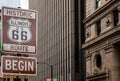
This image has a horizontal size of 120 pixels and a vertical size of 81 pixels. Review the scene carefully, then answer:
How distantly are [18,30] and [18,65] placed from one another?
3.27ft

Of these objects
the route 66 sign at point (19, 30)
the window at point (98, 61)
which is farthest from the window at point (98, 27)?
the route 66 sign at point (19, 30)

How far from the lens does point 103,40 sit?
41250mm

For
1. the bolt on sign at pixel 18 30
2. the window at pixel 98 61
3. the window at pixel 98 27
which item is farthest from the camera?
the window at pixel 98 27

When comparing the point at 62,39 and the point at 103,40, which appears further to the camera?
the point at 62,39

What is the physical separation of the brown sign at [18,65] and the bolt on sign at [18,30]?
0.80ft

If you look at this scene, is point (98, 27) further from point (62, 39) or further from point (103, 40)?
point (62, 39)

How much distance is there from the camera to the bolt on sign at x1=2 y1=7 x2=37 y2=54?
32.1 ft

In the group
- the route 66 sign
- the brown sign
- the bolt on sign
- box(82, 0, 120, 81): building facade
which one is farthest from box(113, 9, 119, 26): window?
the route 66 sign

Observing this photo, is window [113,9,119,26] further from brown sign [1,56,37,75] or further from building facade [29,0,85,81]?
brown sign [1,56,37,75]

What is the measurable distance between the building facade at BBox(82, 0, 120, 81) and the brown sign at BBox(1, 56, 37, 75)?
27586 millimetres

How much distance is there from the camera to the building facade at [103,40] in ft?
129

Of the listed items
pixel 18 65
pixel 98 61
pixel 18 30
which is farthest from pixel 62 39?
pixel 18 30

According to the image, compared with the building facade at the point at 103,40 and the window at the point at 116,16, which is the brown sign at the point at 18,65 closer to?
the building facade at the point at 103,40

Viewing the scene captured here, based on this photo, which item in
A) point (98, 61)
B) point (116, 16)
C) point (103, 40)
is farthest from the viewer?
point (98, 61)
